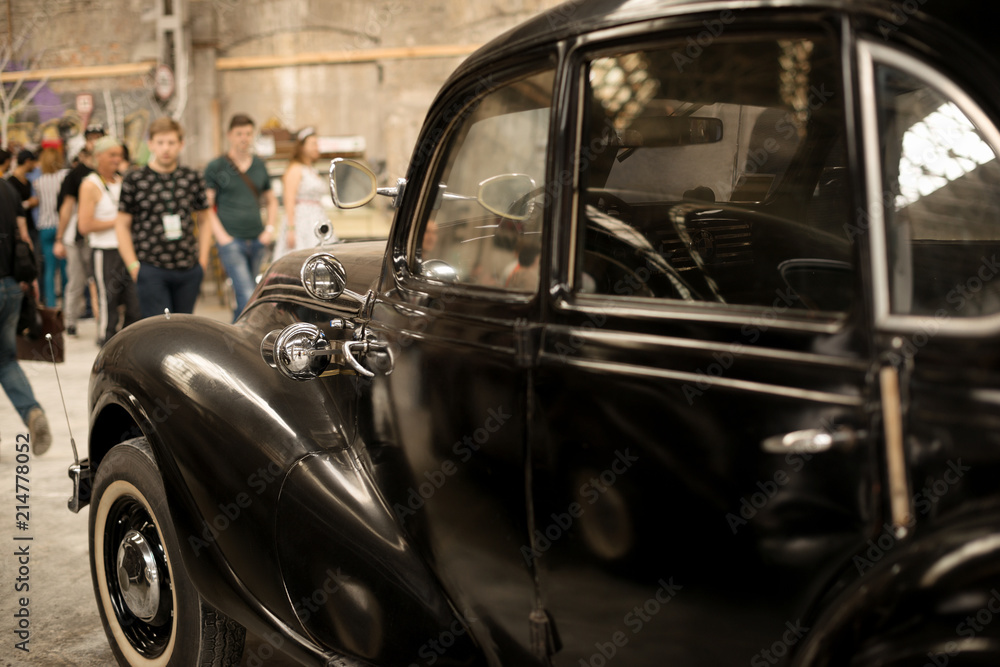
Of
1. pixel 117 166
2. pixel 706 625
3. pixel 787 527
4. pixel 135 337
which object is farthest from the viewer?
pixel 117 166

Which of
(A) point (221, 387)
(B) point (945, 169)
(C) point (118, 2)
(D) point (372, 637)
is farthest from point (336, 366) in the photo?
(C) point (118, 2)

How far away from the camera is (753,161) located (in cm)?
242

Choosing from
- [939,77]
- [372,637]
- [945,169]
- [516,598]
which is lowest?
[372,637]

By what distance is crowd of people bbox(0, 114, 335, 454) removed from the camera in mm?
5078

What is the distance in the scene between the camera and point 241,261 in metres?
6.83

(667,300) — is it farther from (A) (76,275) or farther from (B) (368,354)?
(A) (76,275)

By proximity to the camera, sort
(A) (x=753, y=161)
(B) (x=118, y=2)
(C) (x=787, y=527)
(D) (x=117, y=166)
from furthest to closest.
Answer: (B) (x=118, y=2) < (D) (x=117, y=166) < (A) (x=753, y=161) < (C) (x=787, y=527)

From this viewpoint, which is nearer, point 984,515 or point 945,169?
point 984,515

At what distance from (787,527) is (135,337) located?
2.09m

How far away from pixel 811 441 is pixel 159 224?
16.3ft

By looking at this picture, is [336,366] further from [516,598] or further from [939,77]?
[939,77]

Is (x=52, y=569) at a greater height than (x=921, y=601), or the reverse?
(x=921, y=601)

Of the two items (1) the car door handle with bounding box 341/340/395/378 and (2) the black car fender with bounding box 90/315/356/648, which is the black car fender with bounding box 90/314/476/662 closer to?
(2) the black car fender with bounding box 90/315/356/648

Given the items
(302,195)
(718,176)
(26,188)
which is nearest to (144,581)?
(718,176)
